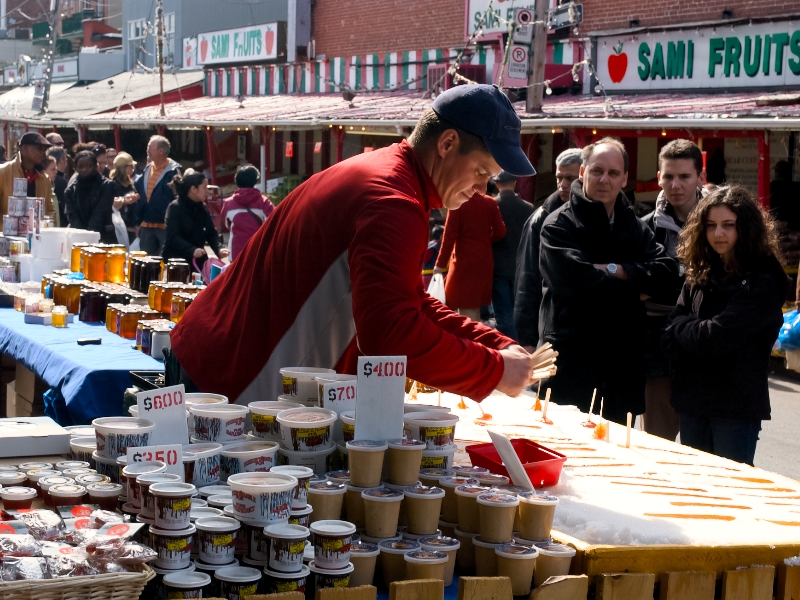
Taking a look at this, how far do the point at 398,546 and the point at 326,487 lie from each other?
219mm

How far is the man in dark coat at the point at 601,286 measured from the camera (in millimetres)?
4848

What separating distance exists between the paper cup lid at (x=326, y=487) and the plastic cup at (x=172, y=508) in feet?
1.18

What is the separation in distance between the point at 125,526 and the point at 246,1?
3215 centimetres

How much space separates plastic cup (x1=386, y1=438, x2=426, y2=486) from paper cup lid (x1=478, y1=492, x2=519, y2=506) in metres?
0.18

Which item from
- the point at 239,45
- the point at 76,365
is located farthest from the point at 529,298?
the point at 239,45

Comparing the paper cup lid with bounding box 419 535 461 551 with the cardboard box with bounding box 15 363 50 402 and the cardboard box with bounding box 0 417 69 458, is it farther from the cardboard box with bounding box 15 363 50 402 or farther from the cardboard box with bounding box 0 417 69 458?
the cardboard box with bounding box 15 363 50 402

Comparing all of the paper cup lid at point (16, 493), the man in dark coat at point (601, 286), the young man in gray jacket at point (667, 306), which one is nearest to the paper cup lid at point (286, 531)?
the paper cup lid at point (16, 493)

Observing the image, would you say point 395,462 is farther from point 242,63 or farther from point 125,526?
point 242,63

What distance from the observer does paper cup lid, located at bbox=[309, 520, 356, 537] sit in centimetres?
221

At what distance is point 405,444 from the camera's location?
2568mm

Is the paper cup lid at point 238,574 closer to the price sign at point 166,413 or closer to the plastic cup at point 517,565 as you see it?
the price sign at point 166,413

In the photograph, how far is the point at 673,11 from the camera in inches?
635

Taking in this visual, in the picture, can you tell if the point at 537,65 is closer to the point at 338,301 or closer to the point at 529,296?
the point at 529,296

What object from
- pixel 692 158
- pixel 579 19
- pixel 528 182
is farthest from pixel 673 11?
pixel 692 158
